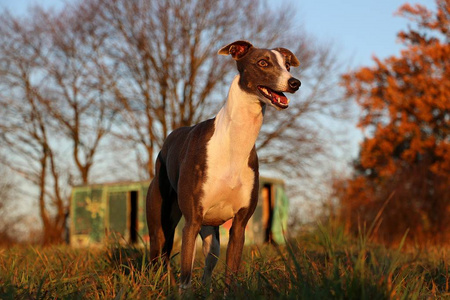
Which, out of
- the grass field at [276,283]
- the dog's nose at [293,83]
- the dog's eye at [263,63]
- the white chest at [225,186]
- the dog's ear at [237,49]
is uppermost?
the dog's ear at [237,49]

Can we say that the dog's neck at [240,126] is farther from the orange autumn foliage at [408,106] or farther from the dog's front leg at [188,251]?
the orange autumn foliage at [408,106]

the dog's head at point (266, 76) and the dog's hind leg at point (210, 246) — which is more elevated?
the dog's head at point (266, 76)

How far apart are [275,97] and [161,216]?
73.2 inches

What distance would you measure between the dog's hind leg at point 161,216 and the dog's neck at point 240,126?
124cm

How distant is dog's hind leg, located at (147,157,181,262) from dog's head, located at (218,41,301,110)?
1.58 meters

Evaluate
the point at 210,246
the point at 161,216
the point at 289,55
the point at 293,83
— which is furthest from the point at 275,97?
the point at 161,216

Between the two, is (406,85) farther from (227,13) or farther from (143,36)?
(143,36)

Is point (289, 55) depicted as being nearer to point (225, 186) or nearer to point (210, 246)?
point (225, 186)

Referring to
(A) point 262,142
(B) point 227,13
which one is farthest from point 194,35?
(A) point 262,142

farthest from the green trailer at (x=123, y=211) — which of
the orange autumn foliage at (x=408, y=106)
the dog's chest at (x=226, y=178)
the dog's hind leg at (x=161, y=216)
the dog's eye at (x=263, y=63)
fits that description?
the dog's eye at (x=263, y=63)

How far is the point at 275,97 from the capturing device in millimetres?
4445

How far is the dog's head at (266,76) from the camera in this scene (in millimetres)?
4402

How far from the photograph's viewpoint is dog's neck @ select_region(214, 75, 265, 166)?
462 centimetres

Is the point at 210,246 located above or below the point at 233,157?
below
